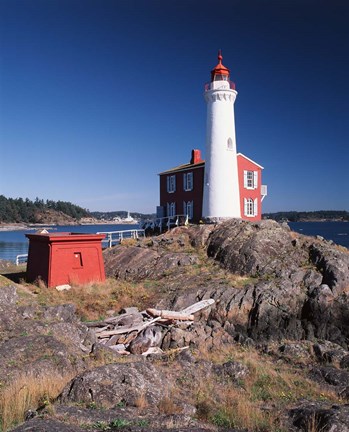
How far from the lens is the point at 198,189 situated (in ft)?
113

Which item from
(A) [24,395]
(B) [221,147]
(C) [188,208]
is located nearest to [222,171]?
(B) [221,147]

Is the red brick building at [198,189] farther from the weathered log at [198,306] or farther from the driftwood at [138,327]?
the driftwood at [138,327]

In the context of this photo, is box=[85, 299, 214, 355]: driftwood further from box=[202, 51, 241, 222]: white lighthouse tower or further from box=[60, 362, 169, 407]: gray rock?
box=[202, 51, 241, 222]: white lighthouse tower

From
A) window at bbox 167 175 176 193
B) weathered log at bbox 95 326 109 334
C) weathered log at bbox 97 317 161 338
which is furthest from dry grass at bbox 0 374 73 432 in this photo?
window at bbox 167 175 176 193

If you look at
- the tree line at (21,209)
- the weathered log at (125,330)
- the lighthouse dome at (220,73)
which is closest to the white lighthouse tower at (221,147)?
the lighthouse dome at (220,73)

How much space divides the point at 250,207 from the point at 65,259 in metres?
17.2

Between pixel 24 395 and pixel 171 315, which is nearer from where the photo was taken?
pixel 24 395

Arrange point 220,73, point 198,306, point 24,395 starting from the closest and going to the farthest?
1. point 24,395
2. point 198,306
3. point 220,73

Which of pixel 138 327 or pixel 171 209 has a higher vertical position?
pixel 171 209

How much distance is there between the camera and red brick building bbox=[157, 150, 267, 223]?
3406cm

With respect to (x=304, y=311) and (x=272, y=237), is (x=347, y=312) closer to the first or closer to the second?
(x=304, y=311)

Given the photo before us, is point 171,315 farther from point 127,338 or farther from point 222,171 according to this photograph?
point 222,171

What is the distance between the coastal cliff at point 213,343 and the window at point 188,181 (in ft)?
18.0

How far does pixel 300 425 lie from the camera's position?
25.2ft
